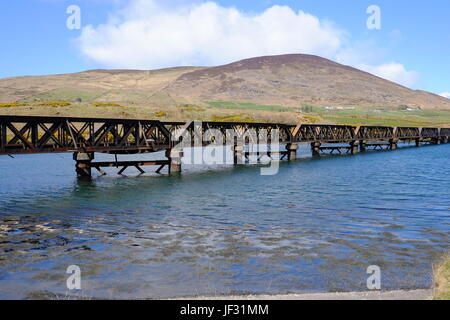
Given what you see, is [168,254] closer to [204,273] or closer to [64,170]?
[204,273]

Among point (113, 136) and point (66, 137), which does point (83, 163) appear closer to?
point (66, 137)

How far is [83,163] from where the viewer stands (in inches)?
1511

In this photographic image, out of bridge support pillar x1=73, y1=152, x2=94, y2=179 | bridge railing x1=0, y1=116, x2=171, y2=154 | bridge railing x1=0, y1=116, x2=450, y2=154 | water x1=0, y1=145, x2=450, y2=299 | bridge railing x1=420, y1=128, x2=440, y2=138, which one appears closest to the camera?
water x1=0, y1=145, x2=450, y2=299

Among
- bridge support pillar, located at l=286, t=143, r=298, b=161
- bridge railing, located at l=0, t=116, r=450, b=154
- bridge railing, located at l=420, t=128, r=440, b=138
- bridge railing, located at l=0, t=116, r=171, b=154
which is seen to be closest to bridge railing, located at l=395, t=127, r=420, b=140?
bridge railing, located at l=420, t=128, r=440, b=138

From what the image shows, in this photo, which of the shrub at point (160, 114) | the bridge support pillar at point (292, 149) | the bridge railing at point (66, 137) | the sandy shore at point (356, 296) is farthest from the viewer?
the shrub at point (160, 114)

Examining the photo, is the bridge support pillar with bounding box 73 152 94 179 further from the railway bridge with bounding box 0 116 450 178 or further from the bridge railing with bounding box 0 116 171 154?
the bridge railing with bounding box 0 116 171 154

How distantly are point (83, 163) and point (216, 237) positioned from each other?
23372 millimetres

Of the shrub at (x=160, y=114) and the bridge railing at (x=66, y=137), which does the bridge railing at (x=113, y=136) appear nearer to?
the bridge railing at (x=66, y=137)

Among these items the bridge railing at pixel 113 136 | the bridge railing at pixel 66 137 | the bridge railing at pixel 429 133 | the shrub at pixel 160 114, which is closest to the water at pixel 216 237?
the bridge railing at pixel 66 137

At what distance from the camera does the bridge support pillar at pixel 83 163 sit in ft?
125

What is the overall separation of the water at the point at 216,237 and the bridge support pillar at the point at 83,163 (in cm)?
249

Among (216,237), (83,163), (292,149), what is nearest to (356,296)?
(216,237)

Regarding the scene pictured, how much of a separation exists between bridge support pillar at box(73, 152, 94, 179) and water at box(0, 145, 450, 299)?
2493mm

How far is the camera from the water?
12.8m
